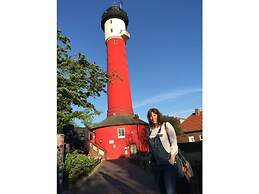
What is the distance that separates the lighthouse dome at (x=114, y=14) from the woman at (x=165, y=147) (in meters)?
27.3

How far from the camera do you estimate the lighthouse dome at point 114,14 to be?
29359mm

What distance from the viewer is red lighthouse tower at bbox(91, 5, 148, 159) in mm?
26094

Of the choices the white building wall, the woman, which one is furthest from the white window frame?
the woman

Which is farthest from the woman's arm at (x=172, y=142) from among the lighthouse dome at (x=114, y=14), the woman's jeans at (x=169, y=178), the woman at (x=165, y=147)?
the lighthouse dome at (x=114, y=14)

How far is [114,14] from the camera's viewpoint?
96.1 feet

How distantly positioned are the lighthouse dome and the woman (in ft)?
89.7

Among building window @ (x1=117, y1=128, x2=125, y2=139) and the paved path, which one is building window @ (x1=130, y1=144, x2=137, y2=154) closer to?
building window @ (x1=117, y1=128, x2=125, y2=139)

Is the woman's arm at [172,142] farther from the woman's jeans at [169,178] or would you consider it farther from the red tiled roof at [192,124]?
the red tiled roof at [192,124]

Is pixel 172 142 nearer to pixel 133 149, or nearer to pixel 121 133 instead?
pixel 133 149

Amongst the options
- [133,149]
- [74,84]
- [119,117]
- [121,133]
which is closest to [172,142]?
[74,84]
